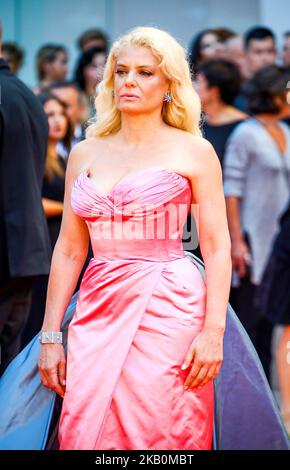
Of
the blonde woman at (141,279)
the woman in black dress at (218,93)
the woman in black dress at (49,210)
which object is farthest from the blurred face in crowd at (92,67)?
the blonde woman at (141,279)

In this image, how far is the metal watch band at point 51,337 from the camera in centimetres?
379

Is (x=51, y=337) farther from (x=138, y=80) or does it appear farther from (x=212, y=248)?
(x=138, y=80)

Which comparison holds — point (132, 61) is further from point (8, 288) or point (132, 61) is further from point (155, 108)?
point (8, 288)

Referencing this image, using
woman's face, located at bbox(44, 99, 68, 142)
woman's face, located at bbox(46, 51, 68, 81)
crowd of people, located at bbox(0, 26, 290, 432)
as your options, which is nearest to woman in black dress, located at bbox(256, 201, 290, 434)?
crowd of people, located at bbox(0, 26, 290, 432)

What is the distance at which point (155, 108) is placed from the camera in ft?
12.7

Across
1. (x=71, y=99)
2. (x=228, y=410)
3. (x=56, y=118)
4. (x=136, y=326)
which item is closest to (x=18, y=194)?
(x=136, y=326)

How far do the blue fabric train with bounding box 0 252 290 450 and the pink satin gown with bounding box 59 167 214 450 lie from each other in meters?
0.11

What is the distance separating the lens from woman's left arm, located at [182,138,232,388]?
11.9 feet

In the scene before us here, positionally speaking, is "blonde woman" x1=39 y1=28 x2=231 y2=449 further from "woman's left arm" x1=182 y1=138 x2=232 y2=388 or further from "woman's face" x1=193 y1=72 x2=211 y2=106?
"woman's face" x1=193 y1=72 x2=211 y2=106

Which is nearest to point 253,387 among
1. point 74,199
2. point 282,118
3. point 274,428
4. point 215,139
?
point 274,428

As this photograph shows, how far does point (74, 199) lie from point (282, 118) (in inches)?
150

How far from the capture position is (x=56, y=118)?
6.86 meters

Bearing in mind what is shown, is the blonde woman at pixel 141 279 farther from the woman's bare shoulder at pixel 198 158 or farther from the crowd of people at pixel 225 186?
the crowd of people at pixel 225 186

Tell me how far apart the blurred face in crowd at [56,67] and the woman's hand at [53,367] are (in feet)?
18.0
